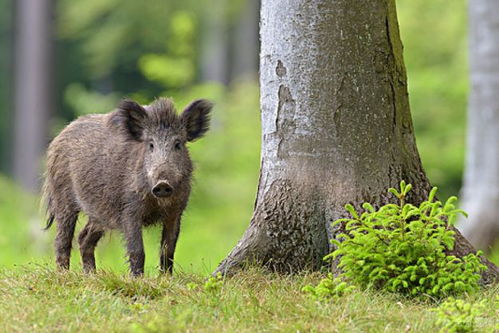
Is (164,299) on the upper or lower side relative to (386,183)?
lower

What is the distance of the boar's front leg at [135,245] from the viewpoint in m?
7.20

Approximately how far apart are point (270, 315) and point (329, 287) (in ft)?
1.59

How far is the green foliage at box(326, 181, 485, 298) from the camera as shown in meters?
6.07

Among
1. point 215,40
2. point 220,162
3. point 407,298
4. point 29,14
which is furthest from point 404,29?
point 407,298

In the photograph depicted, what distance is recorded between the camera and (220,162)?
1683cm

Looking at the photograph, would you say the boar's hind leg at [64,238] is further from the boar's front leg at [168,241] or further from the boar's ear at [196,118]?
the boar's ear at [196,118]

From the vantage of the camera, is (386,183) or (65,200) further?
(65,200)

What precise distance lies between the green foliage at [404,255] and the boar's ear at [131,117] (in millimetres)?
1963

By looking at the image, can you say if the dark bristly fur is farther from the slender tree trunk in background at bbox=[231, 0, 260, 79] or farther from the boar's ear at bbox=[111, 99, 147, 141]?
the slender tree trunk in background at bbox=[231, 0, 260, 79]

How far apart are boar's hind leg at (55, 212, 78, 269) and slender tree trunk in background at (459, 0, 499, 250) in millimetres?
6388

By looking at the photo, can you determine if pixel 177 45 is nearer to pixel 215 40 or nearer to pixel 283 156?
pixel 283 156

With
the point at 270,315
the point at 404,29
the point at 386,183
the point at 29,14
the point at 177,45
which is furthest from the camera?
the point at 29,14

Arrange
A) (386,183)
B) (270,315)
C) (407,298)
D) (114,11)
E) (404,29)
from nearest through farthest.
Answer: (270,315) < (407,298) < (386,183) < (404,29) < (114,11)

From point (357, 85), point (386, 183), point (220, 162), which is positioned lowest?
point (220, 162)
